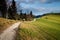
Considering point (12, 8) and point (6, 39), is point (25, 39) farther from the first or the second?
point (12, 8)

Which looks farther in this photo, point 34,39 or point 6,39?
point 34,39

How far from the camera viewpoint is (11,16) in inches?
2392

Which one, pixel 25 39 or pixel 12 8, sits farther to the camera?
pixel 12 8

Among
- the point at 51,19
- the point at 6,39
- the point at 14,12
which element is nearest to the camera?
the point at 6,39

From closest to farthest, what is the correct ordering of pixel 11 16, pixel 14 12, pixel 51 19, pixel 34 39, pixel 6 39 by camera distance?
pixel 6 39
pixel 34 39
pixel 51 19
pixel 11 16
pixel 14 12

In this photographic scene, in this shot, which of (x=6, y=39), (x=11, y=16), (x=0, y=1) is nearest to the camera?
(x=6, y=39)

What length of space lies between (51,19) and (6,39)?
39.6 ft

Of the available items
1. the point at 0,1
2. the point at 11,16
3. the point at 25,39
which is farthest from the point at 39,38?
the point at 11,16

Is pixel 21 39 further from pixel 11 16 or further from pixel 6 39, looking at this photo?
pixel 11 16

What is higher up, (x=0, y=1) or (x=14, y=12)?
(x=0, y=1)

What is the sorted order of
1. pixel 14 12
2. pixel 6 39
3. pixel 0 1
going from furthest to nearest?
1. pixel 14 12
2. pixel 0 1
3. pixel 6 39

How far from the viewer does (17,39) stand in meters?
16.2

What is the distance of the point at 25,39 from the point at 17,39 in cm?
80

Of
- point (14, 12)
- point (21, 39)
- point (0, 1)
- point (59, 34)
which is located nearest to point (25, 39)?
point (21, 39)
